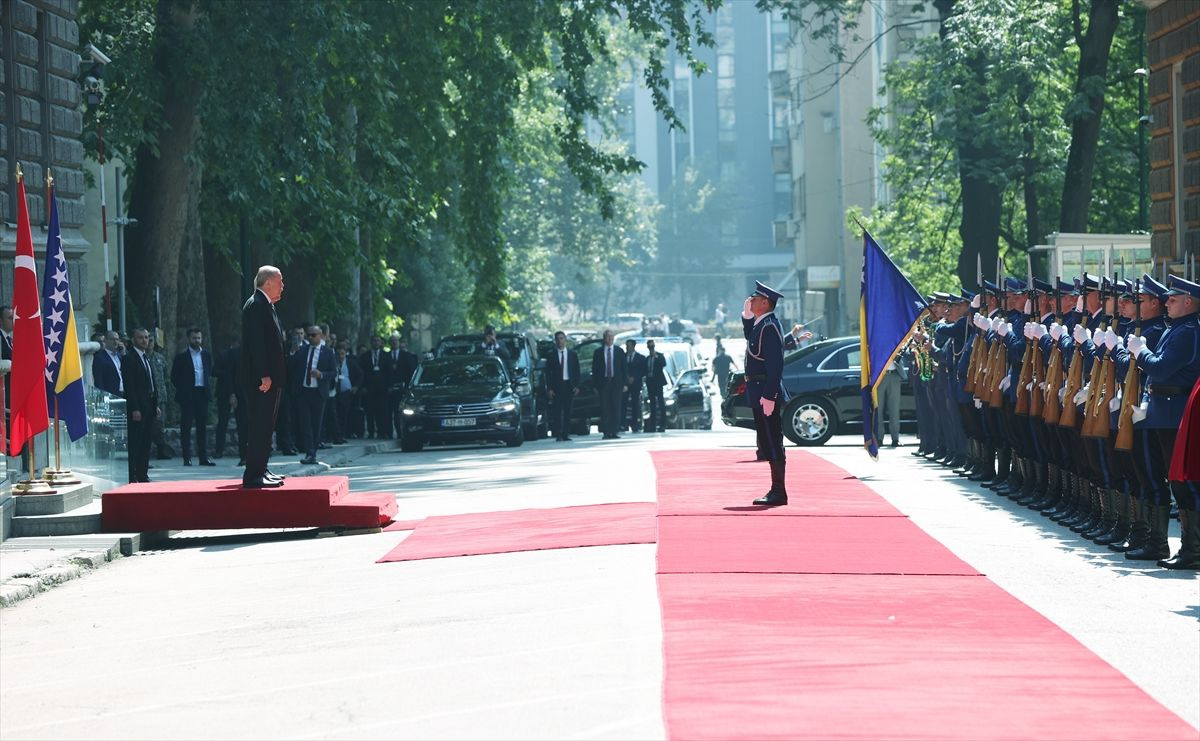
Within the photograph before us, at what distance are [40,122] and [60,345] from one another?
14.4ft

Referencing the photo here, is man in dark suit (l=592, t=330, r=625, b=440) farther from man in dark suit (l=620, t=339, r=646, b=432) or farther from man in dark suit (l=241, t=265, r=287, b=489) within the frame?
man in dark suit (l=241, t=265, r=287, b=489)

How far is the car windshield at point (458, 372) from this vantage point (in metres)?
32.6

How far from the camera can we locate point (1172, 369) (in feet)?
43.7

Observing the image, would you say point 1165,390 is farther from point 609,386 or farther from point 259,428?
point 609,386

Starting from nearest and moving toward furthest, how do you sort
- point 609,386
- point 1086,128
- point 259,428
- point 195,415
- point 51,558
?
point 51,558
point 259,428
point 195,415
point 1086,128
point 609,386

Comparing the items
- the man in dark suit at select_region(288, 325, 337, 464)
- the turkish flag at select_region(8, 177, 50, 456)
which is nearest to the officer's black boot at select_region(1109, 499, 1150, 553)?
the turkish flag at select_region(8, 177, 50, 456)

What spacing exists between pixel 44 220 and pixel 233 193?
18.8 ft

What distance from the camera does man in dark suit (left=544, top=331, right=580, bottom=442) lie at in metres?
34.5

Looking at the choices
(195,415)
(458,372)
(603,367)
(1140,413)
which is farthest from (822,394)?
(1140,413)

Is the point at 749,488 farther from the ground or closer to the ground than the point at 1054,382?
closer to the ground

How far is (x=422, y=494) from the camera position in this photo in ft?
69.7

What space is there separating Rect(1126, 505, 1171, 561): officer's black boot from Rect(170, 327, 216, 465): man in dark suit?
15163mm

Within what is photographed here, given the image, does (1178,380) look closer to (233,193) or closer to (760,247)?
(233,193)

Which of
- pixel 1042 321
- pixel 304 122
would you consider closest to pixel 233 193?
pixel 304 122
